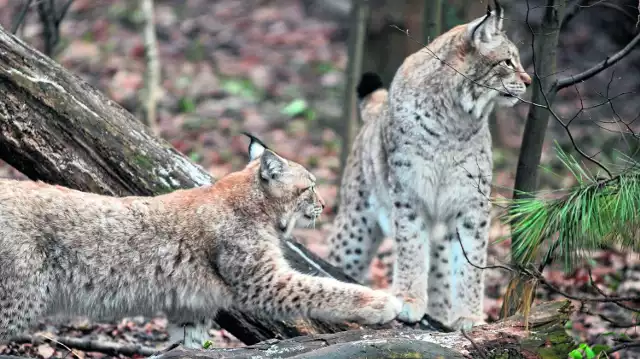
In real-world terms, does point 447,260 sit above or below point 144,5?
below

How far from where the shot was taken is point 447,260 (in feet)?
21.8

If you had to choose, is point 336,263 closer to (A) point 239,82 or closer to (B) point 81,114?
(B) point 81,114

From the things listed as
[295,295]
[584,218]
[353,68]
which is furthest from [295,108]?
[584,218]

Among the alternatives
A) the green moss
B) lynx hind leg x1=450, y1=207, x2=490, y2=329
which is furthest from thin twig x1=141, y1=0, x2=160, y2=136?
lynx hind leg x1=450, y1=207, x2=490, y2=329

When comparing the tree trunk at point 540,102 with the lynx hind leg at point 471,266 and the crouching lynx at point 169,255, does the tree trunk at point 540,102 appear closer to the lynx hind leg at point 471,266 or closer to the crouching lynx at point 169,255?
the lynx hind leg at point 471,266

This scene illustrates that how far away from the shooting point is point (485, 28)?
596cm

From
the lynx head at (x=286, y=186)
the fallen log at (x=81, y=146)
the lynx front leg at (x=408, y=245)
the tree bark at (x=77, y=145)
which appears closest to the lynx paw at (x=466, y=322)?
the lynx front leg at (x=408, y=245)

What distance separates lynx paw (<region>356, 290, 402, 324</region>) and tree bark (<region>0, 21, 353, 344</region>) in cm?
34

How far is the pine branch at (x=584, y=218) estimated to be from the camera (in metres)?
4.51

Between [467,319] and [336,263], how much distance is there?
1179mm

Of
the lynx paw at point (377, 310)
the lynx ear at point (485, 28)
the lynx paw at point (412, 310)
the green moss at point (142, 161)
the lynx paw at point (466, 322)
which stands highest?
the lynx ear at point (485, 28)

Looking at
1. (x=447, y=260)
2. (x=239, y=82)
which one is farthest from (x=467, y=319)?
(x=239, y=82)

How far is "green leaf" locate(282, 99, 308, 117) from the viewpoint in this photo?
486 inches

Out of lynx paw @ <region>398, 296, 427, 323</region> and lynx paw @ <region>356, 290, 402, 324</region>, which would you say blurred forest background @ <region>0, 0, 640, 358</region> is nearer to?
lynx paw @ <region>398, 296, 427, 323</region>
